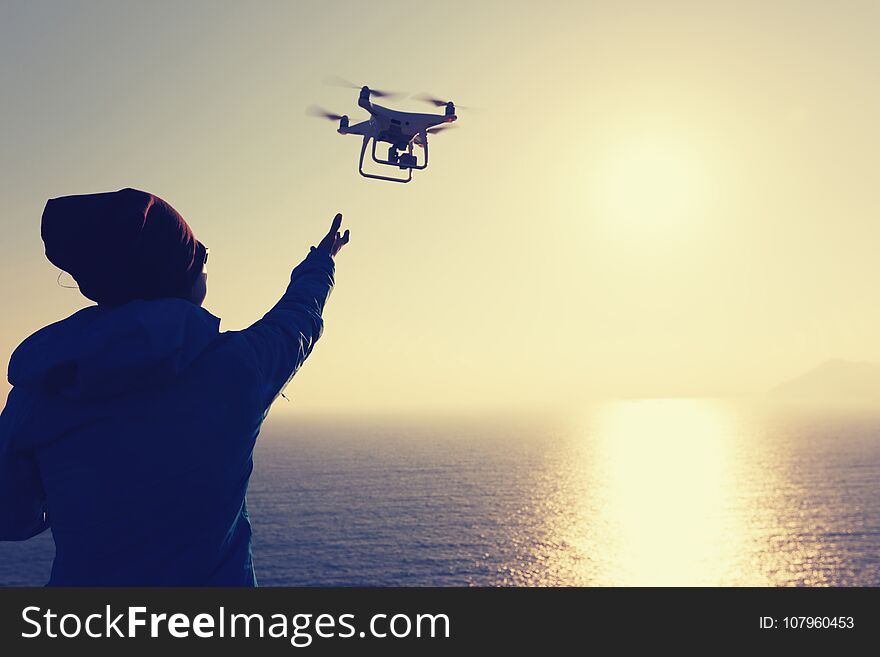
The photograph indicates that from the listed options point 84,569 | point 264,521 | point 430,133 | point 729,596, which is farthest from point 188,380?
point 264,521

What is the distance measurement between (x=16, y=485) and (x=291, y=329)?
117 centimetres

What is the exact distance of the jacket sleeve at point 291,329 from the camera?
8.11 feet

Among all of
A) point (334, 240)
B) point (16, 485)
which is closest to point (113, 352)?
point (16, 485)

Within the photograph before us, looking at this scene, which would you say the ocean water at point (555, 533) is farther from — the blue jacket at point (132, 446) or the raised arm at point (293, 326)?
the blue jacket at point (132, 446)

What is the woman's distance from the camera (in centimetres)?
203

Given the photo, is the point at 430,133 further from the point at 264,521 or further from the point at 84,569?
the point at 264,521

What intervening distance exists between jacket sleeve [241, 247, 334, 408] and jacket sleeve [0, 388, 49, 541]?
0.86 meters

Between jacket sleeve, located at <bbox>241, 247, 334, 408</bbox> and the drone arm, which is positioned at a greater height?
the drone arm

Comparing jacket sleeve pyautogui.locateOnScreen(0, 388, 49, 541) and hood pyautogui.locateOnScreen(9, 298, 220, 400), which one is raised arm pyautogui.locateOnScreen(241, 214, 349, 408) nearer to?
hood pyautogui.locateOnScreen(9, 298, 220, 400)

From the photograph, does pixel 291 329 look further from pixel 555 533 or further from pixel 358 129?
pixel 555 533

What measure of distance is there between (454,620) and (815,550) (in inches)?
5827

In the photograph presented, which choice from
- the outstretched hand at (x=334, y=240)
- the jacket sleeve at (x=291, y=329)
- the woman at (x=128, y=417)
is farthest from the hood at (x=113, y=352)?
the outstretched hand at (x=334, y=240)

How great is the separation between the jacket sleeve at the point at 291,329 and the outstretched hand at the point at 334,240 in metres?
0.29

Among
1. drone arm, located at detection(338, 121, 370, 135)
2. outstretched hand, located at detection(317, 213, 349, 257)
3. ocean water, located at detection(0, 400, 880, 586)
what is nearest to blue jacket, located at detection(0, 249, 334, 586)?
outstretched hand, located at detection(317, 213, 349, 257)
